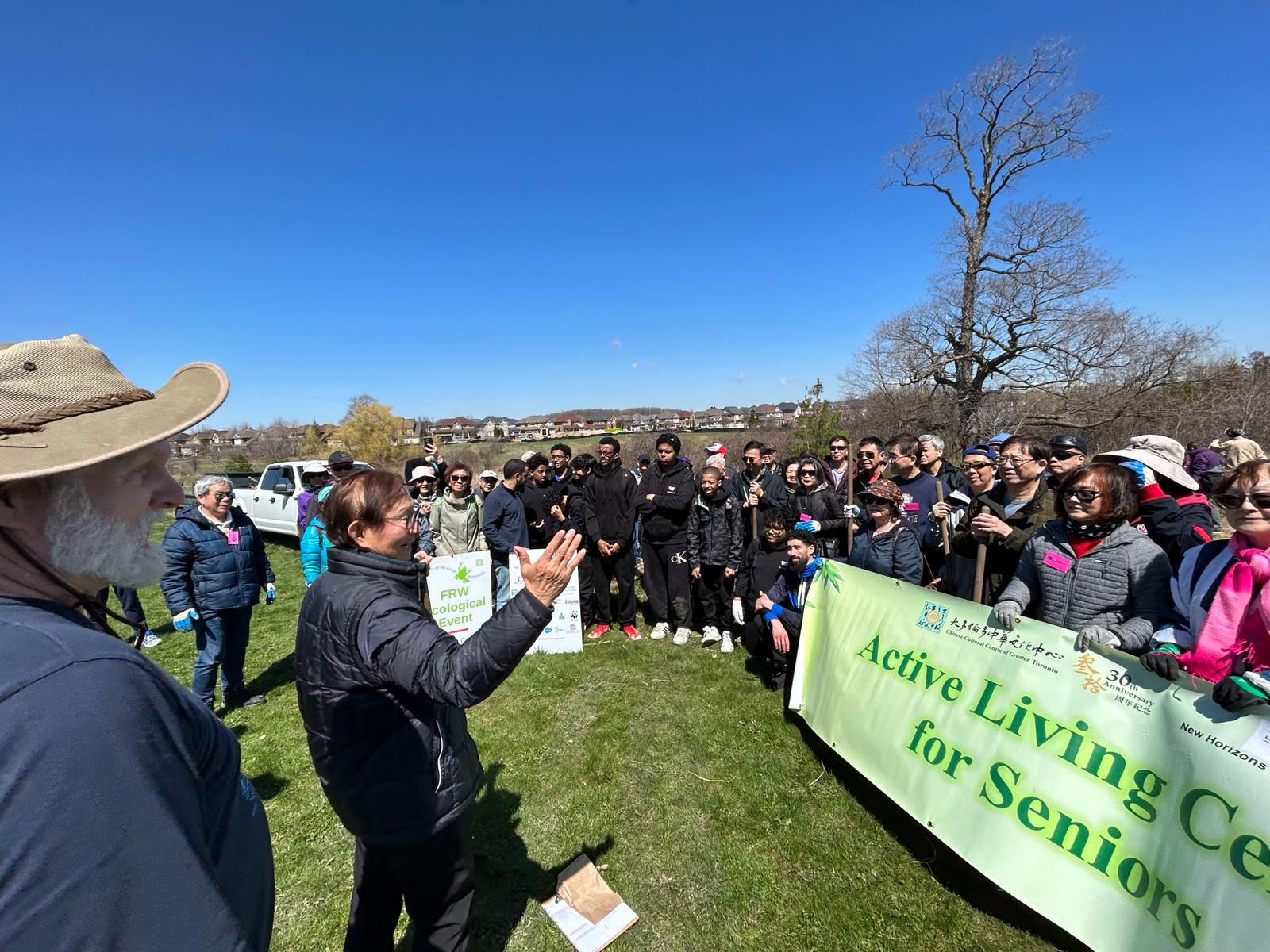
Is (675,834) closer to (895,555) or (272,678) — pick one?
(895,555)

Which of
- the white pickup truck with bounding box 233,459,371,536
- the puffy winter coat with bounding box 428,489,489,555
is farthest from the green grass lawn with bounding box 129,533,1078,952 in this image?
the white pickup truck with bounding box 233,459,371,536

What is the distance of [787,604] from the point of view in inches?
187

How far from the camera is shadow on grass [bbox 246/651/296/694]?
545 cm

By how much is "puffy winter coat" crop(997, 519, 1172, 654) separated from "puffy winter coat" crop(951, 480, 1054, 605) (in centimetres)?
60

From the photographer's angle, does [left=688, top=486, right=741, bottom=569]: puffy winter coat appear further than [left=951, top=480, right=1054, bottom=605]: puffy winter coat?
Yes

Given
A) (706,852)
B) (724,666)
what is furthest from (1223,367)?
(706,852)

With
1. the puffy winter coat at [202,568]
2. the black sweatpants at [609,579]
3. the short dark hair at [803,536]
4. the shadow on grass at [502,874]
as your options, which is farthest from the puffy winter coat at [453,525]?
the short dark hair at [803,536]

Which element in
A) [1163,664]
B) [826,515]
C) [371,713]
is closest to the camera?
[371,713]

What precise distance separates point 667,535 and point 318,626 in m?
4.84

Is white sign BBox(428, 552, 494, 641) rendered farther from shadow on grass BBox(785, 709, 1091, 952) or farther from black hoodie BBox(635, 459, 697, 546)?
shadow on grass BBox(785, 709, 1091, 952)

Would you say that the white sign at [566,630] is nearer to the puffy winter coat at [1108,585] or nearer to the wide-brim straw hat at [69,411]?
the puffy winter coat at [1108,585]

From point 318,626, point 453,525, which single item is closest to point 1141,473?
point 318,626

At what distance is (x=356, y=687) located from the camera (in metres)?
1.74

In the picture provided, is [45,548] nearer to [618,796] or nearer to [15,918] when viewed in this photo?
[15,918]
